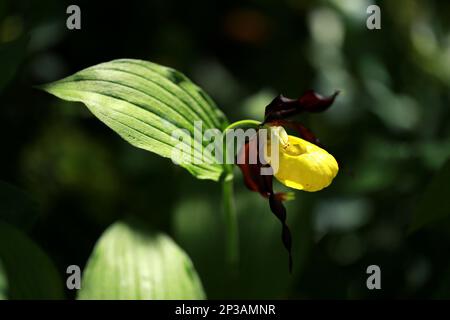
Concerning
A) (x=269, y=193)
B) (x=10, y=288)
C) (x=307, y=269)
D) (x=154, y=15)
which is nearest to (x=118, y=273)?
(x=10, y=288)

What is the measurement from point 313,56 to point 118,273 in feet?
3.40

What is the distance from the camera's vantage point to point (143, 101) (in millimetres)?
1040

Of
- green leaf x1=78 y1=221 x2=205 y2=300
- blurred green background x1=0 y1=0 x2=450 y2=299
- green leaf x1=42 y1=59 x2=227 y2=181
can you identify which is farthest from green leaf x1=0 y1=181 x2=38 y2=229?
green leaf x1=42 y1=59 x2=227 y2=181

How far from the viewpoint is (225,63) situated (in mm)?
2150

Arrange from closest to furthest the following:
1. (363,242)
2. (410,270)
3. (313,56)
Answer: (410,270) → (363,242) → (313,56)

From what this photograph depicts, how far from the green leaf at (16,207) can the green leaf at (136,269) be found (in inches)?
5.4

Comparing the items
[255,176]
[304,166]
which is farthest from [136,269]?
[304,166]

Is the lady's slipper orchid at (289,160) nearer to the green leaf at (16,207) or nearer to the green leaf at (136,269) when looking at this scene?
the green leaf at (136,269)

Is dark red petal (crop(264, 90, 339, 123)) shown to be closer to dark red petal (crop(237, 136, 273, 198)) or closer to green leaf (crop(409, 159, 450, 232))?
dark red petal (crop(237, 136, 273, 198))

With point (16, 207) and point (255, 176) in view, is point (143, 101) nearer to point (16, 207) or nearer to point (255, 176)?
point (255, 176)

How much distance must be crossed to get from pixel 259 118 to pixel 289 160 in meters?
0.52

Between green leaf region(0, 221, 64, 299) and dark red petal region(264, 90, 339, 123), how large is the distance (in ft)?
1.54
